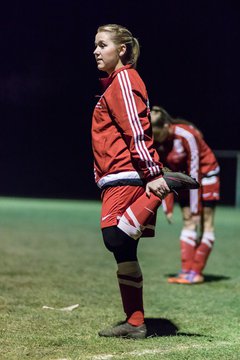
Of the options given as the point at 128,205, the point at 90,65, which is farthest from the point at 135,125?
the point at 90,65

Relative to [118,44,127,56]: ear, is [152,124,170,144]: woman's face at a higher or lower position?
lower

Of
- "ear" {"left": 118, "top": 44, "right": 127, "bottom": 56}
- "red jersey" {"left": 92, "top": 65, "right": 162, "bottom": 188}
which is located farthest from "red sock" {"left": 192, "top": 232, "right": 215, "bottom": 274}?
"ear" {"left": 118, "top": 44, "right": 127, "bottom": 56}

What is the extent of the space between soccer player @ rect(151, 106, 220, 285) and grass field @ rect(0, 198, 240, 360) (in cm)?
31

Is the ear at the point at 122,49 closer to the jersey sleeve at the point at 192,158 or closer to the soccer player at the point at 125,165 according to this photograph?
the soccer player at the point at 125,165

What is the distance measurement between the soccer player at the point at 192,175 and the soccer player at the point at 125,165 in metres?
2.66

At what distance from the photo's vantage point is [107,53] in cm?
464

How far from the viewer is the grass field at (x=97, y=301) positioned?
4.33m

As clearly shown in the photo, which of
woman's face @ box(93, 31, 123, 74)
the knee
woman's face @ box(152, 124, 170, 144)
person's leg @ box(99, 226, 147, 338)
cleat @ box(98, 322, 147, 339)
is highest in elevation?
woman's face @ box(93, 31, 123, 74)

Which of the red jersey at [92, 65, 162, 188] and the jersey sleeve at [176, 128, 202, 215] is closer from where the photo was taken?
the red jersey at [92, 65, 162, 188]

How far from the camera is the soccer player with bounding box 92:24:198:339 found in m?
4.43

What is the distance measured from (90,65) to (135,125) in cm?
2248

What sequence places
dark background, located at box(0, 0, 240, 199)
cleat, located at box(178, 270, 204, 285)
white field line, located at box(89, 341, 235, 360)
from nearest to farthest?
white field line, located at box(89, 341, 235, 360)
cleat, located at box(178, 270, 204, 285)
dark background, located at box(0, 0, 240, 199)

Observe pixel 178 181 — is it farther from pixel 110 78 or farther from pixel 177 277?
pixel 177 277

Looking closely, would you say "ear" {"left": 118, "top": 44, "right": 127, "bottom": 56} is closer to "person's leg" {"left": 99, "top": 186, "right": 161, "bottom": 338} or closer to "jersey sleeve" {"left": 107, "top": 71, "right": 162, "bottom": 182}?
"jersey sleeve" {"left": 107, "top": 71, "right": 162, "bottom": 182}
